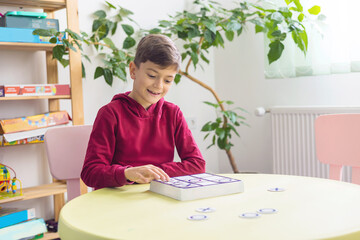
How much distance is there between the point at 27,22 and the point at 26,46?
0.47 ft

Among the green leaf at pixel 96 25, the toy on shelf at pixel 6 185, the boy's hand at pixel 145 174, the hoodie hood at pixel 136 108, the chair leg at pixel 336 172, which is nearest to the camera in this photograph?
the boy's hand at pixel 145 174

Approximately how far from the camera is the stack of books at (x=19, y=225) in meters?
2.38

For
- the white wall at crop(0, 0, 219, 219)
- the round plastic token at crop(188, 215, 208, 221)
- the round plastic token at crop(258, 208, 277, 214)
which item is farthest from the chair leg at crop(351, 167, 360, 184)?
the white wall at crop(0, 0, 219, 219)

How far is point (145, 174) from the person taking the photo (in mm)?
1263

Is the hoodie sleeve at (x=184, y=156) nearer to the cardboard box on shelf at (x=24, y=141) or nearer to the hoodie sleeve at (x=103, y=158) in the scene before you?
the hoodie sleeve at (x=103, y=158)

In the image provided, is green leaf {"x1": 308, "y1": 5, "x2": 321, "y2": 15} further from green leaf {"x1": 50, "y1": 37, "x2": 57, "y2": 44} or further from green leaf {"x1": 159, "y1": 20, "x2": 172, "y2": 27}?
green leaf {"x1": 50, "y1": 37, "x2": 57, "y2": 44}

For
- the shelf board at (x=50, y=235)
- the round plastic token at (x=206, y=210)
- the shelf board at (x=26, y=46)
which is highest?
the shelf board at (x=26, y=46)

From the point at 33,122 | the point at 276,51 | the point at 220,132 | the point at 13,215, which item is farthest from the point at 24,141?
the point at 276,51

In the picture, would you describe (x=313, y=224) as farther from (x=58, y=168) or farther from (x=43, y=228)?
(x=43, y=228)

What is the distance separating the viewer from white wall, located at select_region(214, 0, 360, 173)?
3.25 meters

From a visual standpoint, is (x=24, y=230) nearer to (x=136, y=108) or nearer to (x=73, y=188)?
(x=73, y=188)

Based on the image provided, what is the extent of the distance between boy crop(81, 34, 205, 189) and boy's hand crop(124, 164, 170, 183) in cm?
16

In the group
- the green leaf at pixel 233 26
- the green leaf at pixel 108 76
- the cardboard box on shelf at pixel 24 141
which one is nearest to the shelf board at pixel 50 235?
the cardboard box on shelf at pixel 24 141

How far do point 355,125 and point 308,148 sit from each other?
1.55 m
